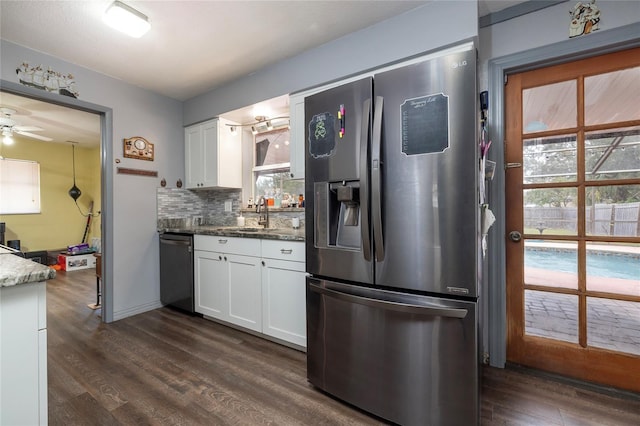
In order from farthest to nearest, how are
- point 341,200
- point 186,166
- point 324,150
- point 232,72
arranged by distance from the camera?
point 186,166, point 232,72, point 324,150, point 341,200

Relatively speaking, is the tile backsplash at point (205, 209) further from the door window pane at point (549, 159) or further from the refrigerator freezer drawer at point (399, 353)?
the door window pane at point (549, 159)

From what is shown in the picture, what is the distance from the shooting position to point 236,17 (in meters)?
1.99

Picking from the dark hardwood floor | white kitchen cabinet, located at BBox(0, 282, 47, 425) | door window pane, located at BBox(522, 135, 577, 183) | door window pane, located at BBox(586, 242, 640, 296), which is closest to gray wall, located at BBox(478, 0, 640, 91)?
door window pane, located at BBox(522, 135, 577, 183)

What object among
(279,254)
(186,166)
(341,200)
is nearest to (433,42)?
(341,200)

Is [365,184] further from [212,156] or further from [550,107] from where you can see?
[212,156]

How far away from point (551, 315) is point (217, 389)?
90.1 inches

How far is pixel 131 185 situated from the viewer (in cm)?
304

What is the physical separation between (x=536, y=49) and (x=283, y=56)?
1933 mm

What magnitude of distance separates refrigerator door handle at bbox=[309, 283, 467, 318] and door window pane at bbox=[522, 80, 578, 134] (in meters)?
1.52

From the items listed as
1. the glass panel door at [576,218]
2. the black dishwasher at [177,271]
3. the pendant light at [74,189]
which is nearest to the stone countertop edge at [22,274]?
the black dishwasher at [177,271]

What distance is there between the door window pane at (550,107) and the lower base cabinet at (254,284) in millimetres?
1870

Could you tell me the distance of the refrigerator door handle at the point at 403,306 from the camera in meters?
1.25

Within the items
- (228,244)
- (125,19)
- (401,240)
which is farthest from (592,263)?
(125,19)

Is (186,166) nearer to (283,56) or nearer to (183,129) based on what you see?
(183,129)
